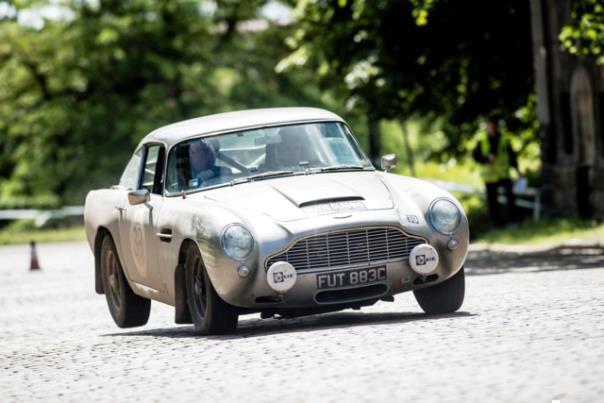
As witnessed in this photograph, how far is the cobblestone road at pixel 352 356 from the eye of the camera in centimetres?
790

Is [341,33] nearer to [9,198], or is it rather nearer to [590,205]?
[590,205]

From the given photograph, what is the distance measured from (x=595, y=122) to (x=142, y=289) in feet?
52.7

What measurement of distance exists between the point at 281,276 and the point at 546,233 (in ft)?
47.3

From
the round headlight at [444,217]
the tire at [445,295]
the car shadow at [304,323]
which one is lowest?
the car shadow at [304,323]

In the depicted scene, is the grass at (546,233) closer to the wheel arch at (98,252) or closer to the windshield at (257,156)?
the wheel arch at (98,252)

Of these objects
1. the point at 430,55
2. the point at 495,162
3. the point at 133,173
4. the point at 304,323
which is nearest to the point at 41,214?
the point at 430,55

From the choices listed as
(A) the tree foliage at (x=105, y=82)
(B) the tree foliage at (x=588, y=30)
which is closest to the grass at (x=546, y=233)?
(B) the tree foliage at (x=588, y=30)

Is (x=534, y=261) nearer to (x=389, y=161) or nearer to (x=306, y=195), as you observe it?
(x=389, y=161)

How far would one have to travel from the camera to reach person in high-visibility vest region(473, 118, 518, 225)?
28031 mm

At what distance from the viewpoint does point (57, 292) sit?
→ 20375 mm

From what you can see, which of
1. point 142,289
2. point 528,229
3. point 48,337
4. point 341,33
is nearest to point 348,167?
point 142,289

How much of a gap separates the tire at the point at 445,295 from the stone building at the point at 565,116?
592 inches

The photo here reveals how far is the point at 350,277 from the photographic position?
11.0m

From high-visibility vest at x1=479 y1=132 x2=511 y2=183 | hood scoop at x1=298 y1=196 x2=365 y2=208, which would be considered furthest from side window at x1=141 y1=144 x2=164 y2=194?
high-visibility vest at x1=479 y1=132 x2=511 y2=183
